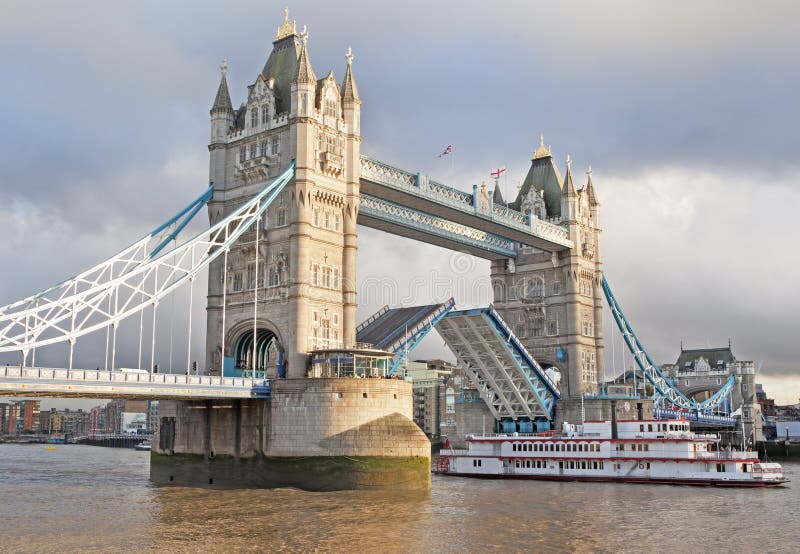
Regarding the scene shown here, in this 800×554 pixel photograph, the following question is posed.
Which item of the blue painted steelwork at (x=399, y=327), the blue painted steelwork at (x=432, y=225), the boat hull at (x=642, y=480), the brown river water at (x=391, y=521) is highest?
the blue painted steelwork at (x=432, y=225)

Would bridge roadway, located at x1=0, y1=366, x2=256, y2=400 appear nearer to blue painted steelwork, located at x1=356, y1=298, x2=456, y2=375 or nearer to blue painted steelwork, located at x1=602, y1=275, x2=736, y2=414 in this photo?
blue painted steelwork, located at x1=356, y1=298, x2=456, y2=375

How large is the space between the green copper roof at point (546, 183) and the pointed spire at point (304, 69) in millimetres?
35631

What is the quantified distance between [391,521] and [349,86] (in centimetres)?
2964

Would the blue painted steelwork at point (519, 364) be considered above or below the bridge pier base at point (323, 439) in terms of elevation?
above

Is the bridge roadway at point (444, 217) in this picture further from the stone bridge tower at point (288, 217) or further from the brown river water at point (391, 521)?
the brown river water at point (391, 521)

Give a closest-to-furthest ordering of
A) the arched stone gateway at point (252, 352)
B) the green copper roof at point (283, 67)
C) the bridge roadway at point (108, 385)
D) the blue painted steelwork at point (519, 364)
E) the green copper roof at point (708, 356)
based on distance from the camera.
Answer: the bridge roadway at point (108, 385)
the arched stone gateway at point (252, 352)
the green copper roof at point (283, 67)
the blue painted steelwork at point (519, 364)
the green copper roof at point (708, 356)

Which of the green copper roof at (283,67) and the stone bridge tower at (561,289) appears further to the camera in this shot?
the stone bridge tower at (561,289)

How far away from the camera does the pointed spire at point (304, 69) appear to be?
5178 centimetres

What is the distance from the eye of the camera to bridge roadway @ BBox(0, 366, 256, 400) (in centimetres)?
3766

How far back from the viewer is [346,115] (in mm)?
54594

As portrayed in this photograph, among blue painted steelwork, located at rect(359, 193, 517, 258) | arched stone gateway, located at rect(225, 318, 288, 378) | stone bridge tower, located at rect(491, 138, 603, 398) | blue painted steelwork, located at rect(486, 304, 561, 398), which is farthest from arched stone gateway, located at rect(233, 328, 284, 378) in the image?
stone bridge tower, located at rect(491, 138, 603, 398)

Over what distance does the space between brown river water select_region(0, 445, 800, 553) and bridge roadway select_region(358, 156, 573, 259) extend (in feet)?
66.8

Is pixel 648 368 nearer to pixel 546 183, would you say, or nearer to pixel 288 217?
pixel 546 183

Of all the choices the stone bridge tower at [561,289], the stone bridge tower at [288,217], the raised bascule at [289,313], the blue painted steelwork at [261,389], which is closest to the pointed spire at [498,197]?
the stone bridge tower at [561,289]
